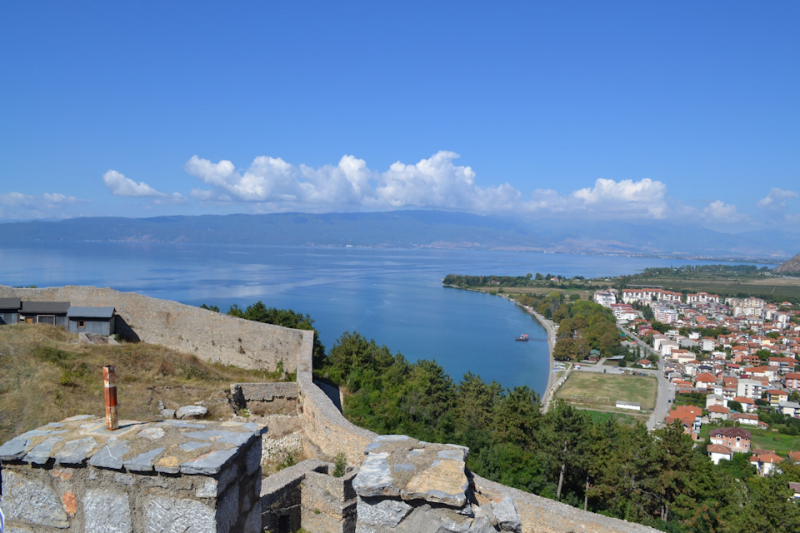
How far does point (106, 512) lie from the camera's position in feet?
7.20

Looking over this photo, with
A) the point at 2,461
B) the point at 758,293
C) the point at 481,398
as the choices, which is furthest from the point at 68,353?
the point at 758,293

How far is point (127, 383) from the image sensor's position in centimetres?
997

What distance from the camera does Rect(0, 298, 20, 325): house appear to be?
14.5m

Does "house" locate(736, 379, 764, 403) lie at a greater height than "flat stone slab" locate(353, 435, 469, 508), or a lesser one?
lesser

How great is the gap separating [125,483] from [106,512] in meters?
0.16

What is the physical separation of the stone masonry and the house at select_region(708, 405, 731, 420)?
54173 mm

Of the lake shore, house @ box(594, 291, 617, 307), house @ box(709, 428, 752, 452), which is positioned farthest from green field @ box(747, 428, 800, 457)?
house @ box(594, 291, 617, 307)

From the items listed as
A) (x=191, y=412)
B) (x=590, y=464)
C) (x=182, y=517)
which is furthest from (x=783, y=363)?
(x=182, y=517)

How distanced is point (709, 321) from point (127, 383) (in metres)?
102

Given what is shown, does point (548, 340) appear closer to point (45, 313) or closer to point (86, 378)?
point (45, 313)

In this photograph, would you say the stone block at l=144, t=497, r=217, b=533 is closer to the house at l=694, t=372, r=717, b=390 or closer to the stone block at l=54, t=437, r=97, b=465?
the stone block at l=54, t=437, r=97, b=465

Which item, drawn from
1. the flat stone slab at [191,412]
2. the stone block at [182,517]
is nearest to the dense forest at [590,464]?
the flat stone slab at [191,412]

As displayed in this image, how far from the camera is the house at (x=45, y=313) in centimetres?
1456

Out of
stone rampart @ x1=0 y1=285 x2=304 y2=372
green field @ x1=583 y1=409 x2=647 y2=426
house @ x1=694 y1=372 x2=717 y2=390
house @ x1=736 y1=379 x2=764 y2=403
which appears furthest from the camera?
house @ x1=694 y1=372 x2=717 y2=390
